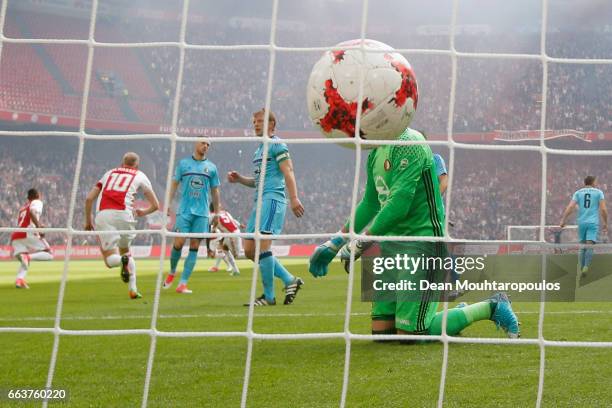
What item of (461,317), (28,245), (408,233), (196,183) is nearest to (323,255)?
(408,233)

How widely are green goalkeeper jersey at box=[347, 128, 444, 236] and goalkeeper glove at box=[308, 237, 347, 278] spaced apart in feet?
0.64

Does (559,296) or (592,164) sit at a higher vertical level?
(592,164)

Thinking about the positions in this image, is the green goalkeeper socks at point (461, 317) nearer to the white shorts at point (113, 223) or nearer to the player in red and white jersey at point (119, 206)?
the player in red and white jersey at point (119, 206)

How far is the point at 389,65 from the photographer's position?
388 cm

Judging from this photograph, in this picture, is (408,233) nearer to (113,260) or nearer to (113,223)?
(113,260)

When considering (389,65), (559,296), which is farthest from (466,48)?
(389,65)

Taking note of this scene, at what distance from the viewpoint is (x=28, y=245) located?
415 inches

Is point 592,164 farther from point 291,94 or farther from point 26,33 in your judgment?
point 26,33

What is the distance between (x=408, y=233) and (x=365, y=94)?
0.97 m

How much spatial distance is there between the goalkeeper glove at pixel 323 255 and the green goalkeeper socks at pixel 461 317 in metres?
0.64

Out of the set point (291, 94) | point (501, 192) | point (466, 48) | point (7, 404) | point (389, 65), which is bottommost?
point (7, 404)

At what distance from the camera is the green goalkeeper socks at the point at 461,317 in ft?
14.5

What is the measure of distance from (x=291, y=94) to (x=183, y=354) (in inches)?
1027

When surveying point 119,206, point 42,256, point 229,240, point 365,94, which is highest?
point 365,94
